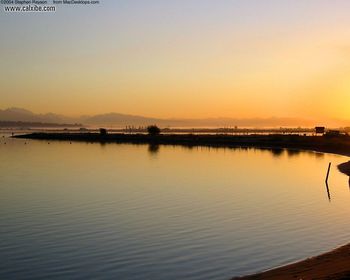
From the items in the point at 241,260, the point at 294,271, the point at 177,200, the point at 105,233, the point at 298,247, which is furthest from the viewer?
the point at 177,200

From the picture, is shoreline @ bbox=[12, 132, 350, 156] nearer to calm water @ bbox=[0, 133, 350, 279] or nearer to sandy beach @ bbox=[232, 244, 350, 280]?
calm water @ bbox=[0, 133, 350, 279]

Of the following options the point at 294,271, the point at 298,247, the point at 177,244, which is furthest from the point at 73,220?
the point at 294,271

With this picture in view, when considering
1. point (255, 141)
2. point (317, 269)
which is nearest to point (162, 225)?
point (317, 269)

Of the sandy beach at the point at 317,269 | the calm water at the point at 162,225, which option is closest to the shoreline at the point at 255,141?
A: the calm water at the point at 162,225

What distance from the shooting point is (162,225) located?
23.5 m

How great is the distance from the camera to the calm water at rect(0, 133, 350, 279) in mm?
17078

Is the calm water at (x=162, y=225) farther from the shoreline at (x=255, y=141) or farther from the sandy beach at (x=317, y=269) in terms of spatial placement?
the shoreline at (x=255, y=141)

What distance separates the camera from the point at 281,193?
3600 cm

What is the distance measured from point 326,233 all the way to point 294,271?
293 inches

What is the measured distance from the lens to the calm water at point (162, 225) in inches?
672

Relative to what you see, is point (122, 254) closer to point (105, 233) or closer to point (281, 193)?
point (105, 233)

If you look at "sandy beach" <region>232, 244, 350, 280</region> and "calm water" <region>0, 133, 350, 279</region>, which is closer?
"sandy beach" <region>232, 244, 350, 280</region>

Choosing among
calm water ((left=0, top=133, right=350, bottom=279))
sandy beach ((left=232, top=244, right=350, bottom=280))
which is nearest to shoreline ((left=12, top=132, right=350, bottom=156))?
calm water ((left=0, top=133, right=350, bottom=279))

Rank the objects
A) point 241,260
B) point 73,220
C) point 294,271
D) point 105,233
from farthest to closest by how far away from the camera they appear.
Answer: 1. point 73,220
2. point 105,233
3. point 241,260
4. point 294,271
